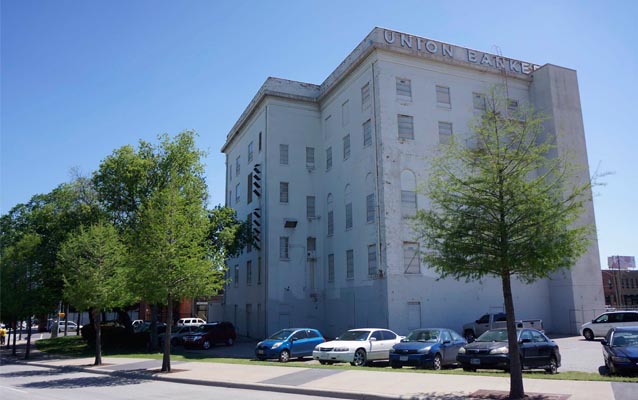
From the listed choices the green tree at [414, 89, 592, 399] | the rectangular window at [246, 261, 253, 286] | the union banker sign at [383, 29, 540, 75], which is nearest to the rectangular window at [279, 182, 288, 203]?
the rectangular window at [246, 261, 253, 286]

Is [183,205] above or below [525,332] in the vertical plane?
above

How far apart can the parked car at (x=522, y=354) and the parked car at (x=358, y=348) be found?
16.1 feet

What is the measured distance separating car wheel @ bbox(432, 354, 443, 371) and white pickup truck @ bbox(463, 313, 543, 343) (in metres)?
11.7

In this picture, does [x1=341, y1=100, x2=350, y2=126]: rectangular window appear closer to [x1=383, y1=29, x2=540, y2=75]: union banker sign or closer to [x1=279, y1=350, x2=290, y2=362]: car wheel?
[x1=383, y1=29, x2=540, y2=75]: union banker sign

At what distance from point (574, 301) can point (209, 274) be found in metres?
25.9

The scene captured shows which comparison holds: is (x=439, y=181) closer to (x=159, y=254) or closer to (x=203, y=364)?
(x=159, y=254)

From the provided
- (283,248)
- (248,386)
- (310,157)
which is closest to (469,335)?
(283,248)

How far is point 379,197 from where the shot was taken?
3322 cm

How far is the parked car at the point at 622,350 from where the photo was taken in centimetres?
1447

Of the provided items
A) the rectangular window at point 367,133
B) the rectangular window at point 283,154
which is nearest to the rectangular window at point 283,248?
the rectangular window at point 283,154

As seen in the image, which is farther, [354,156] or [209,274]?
[354,156]

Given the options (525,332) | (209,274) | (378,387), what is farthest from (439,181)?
(209,274)

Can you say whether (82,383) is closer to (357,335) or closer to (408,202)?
(357,335)

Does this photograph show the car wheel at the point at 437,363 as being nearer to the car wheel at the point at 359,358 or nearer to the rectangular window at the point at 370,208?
the car wheel at the point at 359,358
